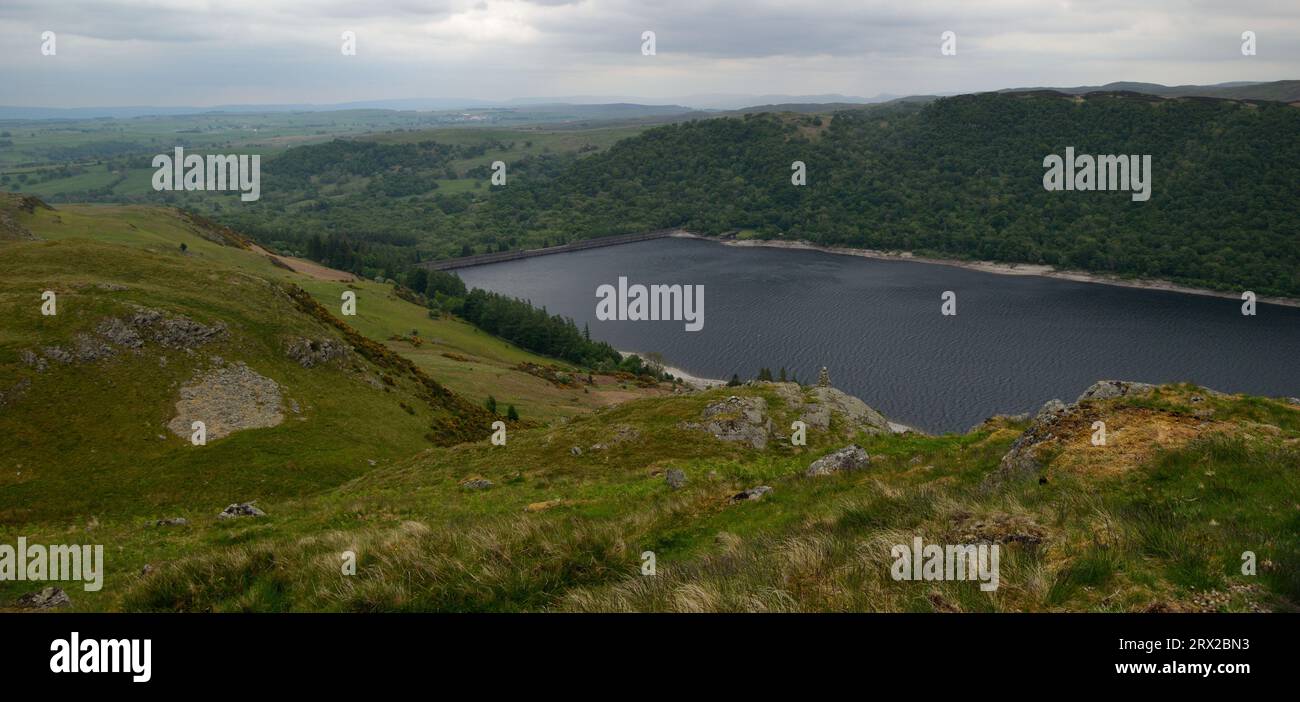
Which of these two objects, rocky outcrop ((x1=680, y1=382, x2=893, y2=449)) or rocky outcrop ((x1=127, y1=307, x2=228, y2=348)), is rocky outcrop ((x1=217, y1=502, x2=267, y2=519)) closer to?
rocky outcrop ((x1=680, y1=382, x2=893, y2=449))

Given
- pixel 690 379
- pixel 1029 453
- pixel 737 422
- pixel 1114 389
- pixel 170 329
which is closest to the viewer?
pixel 1029 453

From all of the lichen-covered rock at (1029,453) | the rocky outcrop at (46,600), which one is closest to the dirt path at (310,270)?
the rocky outcrop at (46,600)

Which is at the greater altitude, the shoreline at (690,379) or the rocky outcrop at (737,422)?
the rocky outcrop at (737,422)

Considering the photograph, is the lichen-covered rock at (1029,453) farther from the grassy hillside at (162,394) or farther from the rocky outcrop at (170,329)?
the rocky outcrop at (170,329)

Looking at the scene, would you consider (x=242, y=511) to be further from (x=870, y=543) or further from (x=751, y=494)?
(x=870, y=543)

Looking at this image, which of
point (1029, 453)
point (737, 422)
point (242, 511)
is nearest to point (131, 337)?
point (242, 511)

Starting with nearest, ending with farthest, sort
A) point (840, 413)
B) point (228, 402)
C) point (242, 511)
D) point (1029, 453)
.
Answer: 1. point (1029, 453)
2. point (242, 511)
3. point (228, 402)
4. point (840, 413)

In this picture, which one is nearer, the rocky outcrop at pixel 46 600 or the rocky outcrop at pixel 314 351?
the rocky outcrop at pixel 46 600
